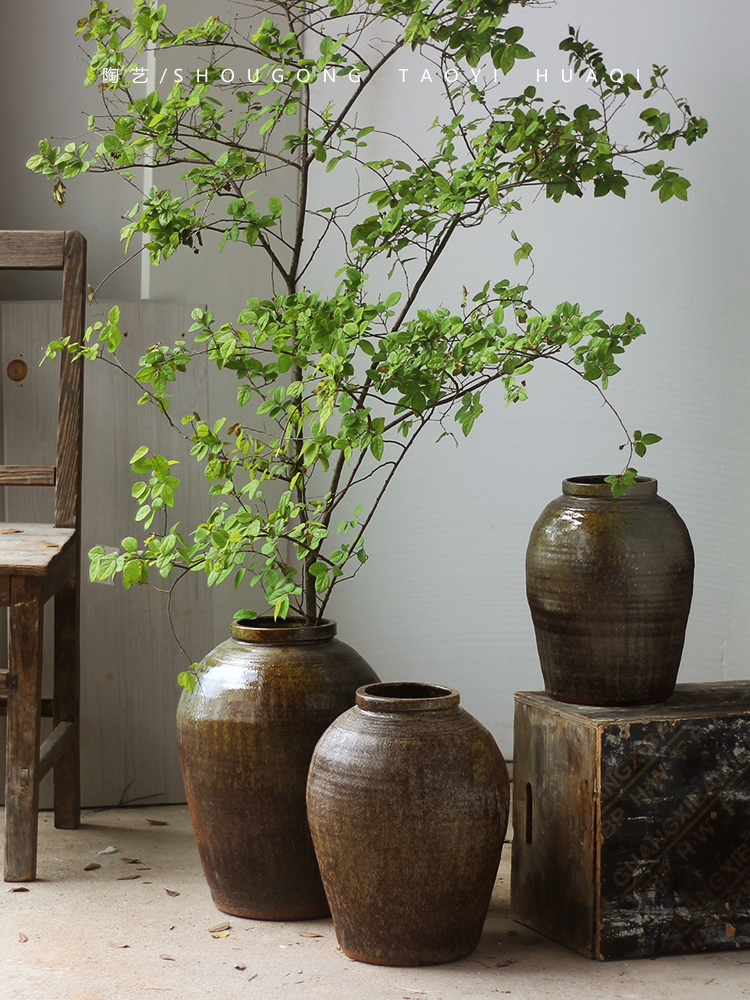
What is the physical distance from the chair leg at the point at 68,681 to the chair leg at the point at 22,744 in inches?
12.3

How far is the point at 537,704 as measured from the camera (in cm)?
188

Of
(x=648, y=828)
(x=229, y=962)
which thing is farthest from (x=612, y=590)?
(x=229, y=962)

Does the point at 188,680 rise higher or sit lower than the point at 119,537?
lower

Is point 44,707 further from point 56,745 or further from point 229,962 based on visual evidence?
point 229,962

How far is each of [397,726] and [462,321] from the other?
0.64 m

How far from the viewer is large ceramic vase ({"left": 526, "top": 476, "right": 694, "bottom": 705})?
1.79 meters

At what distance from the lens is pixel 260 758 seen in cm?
184

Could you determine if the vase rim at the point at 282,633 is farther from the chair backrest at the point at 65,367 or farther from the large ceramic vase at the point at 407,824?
the chair backrest at the point at 65,367

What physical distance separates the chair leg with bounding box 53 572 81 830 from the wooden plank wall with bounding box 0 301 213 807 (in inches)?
4.9

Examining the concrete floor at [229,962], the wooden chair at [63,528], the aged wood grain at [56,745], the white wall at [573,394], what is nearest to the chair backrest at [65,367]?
the wooden chair at [63,528]

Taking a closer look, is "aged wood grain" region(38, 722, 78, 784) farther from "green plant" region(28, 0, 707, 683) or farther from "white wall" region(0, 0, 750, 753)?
"green plant" region(28, 0, 707, 683)

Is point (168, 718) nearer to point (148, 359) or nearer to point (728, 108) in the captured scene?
point (148, 359)

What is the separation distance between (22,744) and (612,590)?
1084 mm

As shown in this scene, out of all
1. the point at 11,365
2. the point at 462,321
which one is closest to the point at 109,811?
the point at 11,365
